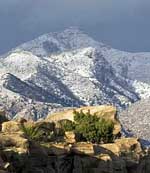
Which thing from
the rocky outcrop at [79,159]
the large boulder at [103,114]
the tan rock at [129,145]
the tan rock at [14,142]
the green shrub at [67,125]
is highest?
the large boulder at [103,114]

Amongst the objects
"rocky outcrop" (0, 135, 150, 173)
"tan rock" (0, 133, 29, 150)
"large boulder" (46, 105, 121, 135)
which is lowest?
"rocky outcrop" (0, 135, 150, 173)

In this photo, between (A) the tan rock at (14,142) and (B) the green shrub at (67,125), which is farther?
(B) the green shrub at (67,125)

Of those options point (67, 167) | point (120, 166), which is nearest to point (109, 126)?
point (120, 166)

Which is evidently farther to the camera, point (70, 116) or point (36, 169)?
point (70, 116)

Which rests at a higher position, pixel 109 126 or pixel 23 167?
pixel 109 126

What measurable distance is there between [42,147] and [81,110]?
4878cm

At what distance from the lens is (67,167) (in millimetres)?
94375

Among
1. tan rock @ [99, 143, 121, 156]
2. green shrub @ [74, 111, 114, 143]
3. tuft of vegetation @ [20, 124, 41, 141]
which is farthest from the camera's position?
green shrub @ [74, 111, 114, 143]

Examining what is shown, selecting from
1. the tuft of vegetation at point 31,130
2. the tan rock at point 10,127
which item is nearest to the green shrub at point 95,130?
the tuft of vegetation at point 31,130

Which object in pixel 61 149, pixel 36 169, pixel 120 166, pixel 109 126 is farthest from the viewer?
pixel 109 126

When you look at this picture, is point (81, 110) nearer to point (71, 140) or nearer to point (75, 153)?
point (71, 140)

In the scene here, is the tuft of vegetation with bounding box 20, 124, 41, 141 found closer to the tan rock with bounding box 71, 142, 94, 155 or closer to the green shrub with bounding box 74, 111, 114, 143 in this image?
the tan rock with bounding box 71, 142, 94, 155

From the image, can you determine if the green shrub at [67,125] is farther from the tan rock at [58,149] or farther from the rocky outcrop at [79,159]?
the tan rock at [58,149]

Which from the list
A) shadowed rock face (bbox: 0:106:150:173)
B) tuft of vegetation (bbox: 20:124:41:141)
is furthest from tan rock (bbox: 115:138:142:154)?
tuft of vegetation (bbox: 20:124:41:141)
